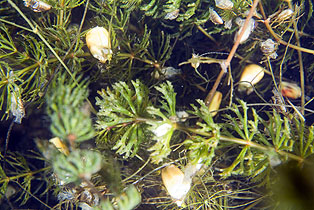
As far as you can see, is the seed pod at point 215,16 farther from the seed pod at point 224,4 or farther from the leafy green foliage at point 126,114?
the leafy green foliage at point 126,114

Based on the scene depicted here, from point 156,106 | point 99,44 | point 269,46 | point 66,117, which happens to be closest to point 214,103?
point 156,106

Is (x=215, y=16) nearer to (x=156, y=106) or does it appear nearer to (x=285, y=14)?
(x=285, y=14)

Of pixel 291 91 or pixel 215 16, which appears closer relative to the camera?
pixel 215 16

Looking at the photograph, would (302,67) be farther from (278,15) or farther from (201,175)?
(201,175)

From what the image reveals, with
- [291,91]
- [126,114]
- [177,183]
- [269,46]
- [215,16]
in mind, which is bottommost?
[177,183]

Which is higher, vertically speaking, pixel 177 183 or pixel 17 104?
pixel 17 104

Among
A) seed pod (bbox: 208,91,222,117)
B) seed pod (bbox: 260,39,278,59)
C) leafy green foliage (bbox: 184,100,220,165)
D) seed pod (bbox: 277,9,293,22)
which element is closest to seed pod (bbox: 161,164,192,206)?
leafy green foliage (bbox: 184,100,220,165)

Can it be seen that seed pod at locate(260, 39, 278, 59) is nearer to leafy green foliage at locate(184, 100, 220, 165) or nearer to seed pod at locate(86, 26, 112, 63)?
leafy green foliage at locate(184, 100, 220, 165)

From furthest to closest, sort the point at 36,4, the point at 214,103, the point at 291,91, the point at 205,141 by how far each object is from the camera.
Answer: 1. the point at 291,91
2. the point at 214,103
3. the point at 36,4
4. the point at 205,141
